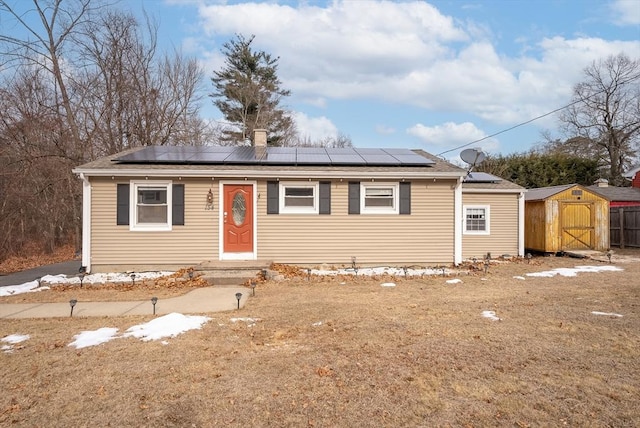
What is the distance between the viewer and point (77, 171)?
955cm

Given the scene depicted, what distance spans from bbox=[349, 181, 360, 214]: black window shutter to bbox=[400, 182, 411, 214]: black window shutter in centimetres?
120

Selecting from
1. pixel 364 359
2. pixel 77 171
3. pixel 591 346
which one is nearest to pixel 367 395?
pixel 364 359

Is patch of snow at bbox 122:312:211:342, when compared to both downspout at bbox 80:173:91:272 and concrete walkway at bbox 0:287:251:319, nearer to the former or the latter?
concrete walkway at bbox 0:287:251:319

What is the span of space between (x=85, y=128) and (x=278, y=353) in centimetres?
1750

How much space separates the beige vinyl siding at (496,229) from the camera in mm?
12914

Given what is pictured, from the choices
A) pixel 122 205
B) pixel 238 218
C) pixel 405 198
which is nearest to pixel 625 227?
pixel 405 198

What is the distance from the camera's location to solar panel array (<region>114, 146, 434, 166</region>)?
34.0ft

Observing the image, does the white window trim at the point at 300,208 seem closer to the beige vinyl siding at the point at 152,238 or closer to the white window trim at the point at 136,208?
the beige vinyl siding at the point at 152,238

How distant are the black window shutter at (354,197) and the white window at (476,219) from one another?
457 centimetres

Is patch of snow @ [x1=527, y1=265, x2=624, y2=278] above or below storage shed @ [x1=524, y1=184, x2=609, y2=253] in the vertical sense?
below

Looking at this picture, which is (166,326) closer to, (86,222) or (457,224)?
(86,222)

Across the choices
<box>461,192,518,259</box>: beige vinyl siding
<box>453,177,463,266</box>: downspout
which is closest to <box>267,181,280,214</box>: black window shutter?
<box>453,177,463,266</box>: downspout

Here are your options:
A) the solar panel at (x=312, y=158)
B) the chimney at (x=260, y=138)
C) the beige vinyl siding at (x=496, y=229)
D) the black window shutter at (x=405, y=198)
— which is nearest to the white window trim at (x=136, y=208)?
the solar panel at (x=312, y=158)

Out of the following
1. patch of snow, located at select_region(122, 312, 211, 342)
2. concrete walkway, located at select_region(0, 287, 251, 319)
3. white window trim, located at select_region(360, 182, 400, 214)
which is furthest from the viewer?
white window trim, located at select_region(360, 182, 400, 214)
